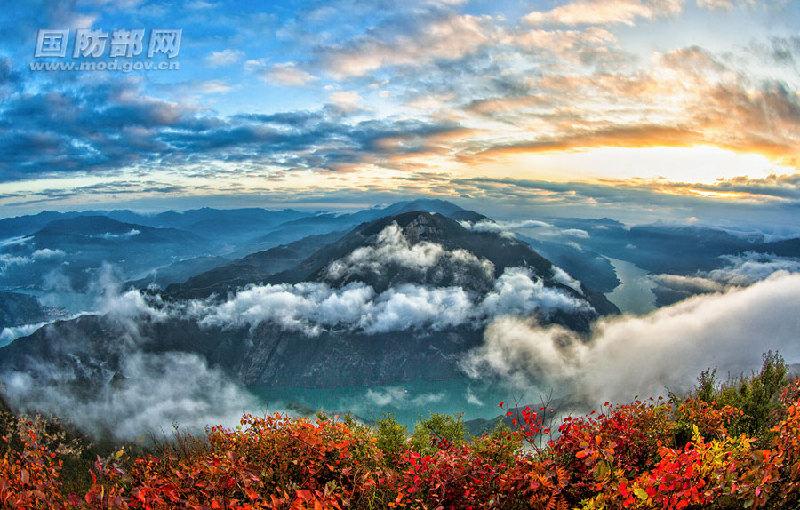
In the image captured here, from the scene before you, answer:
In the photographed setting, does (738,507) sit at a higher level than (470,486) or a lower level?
higher

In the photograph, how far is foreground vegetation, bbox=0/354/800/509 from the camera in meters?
9.33

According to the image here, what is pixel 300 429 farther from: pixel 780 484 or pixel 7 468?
pixel 780 484

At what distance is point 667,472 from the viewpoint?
940 centimetres

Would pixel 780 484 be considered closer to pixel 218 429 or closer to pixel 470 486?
pixel 470 486

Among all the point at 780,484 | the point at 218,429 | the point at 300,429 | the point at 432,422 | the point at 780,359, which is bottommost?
the point at 432,422

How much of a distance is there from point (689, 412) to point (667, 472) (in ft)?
48.6

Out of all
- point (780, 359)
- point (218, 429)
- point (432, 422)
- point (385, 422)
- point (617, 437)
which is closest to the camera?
point (617, 437)

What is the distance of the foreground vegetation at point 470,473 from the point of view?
9.33 m

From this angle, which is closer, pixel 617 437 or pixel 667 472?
pixel 667 472

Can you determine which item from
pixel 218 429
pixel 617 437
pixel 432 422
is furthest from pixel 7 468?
pixel 432 422

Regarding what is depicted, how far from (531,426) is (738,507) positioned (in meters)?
5.68

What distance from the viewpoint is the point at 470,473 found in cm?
1282

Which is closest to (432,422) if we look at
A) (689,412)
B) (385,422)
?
(385,422)

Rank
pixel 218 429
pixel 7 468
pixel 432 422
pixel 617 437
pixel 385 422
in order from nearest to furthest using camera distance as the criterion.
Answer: pixel 7 468
pixel 617 437
pixel 218 429
pixel 385 422
pixel 432 422
